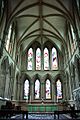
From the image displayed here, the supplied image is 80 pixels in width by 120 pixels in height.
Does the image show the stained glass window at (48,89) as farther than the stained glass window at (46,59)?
No

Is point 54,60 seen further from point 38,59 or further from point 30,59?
point 30,59

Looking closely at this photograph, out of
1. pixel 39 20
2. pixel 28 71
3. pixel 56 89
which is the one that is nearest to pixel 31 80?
pixel 28 71

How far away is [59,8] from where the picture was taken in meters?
16.6

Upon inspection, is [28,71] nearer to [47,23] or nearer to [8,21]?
[47,23]

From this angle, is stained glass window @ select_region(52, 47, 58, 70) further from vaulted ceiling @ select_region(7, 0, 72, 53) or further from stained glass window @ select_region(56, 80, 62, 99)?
stained glass window @ select_region(56, 80, 62, 99)

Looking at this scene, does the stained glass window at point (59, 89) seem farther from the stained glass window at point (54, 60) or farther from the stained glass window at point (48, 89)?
the stained glass window at point (54, 60)

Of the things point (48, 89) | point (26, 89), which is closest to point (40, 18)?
point (48, 89)

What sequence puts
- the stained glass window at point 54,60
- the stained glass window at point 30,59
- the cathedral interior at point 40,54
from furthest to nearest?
1. the stained glass window at point 30,59
2. the stained glass window at point 54,60
3. the cathedral interior at point 40,54

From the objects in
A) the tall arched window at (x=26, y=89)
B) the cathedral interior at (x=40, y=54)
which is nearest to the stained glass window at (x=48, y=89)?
the cathedral interior at (x=40, y=54)

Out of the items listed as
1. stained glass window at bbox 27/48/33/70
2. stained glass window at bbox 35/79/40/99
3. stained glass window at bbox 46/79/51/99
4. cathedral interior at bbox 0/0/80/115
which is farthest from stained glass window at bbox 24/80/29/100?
stained glass window at bbox 46/79/51/99

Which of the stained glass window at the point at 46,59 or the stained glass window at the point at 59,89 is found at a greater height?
the stained glass window at the point at 46,59

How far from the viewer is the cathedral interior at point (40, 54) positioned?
16.0m

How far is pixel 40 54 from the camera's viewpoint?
24.8 meters

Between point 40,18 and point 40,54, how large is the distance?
7230 millimetres
